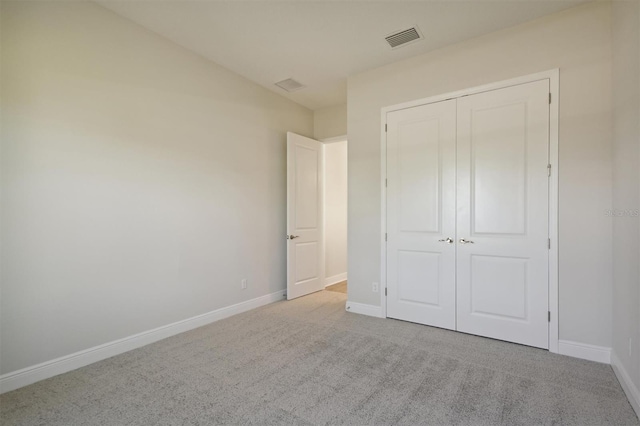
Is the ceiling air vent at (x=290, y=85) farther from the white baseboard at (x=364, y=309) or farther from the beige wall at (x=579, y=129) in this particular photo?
the white baseboard at (x=364, y=309)

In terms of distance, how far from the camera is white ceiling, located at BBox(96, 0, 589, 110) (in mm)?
2531

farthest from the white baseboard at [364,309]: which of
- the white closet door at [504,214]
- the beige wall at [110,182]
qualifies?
the beige wall at [110,182]

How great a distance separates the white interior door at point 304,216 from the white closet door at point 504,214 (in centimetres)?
A: 215

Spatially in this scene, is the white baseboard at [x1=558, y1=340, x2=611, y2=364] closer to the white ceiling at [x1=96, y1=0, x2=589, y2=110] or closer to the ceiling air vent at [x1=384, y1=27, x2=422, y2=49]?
the white ceiling at [x1=96, y1=0, x2=589, y2=110]

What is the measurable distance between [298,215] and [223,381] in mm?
2537

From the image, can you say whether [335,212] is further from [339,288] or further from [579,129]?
[579,129]

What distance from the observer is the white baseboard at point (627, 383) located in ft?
5.85

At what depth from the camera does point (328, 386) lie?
2078 millimetres

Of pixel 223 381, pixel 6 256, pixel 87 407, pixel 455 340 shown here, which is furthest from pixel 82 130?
pixel 455 340

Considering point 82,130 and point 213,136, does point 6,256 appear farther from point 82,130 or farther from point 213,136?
point 213,136

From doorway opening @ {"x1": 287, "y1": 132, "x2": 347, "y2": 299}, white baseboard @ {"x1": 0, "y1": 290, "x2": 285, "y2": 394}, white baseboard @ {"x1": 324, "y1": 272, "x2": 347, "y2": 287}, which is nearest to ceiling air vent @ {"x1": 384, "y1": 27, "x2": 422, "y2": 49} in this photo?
doorway opening @ {"x1": 287, "y1": 132, "x2": 347, "y2": 299}

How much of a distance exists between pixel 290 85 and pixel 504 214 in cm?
295

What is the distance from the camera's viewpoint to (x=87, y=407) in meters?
1.88

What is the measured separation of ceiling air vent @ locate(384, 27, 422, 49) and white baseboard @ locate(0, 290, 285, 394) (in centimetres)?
334
